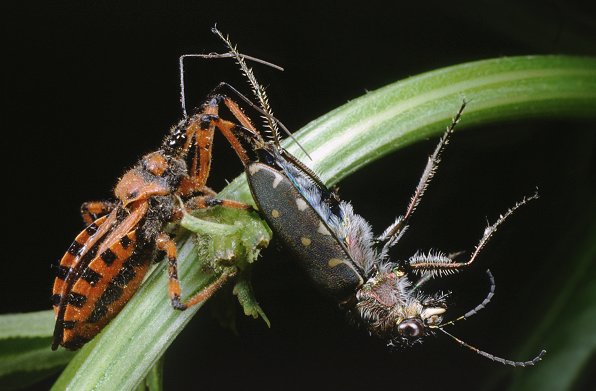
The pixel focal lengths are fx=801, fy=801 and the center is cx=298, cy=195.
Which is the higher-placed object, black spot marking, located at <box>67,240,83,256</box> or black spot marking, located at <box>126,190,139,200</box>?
black spot marking, located at <box>126,190,139,200</box>

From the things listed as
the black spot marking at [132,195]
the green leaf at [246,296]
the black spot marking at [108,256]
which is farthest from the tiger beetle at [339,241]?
the black spot marking at [108,256]

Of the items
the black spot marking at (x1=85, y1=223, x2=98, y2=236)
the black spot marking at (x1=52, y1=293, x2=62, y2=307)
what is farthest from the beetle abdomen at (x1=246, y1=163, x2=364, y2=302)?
the black spot marking at (x1=52, y1=293, x2=62, y2=307)

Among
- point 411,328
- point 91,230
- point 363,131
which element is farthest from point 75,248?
point 411,328

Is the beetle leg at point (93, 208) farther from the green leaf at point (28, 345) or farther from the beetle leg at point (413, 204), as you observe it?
the beetle leg at point (413, 204)

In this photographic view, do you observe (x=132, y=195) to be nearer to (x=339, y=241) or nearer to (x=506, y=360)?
(x=339, y=241)

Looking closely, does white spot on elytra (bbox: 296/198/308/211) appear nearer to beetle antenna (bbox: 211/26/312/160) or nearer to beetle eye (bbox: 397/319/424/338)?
beetle antenna (bbox: 211/26/312/160)

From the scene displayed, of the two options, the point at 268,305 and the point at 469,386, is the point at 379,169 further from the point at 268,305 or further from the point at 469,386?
the point at 469,386
